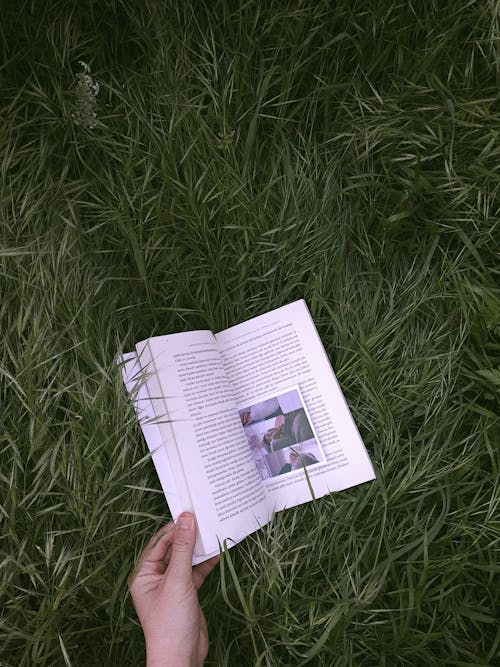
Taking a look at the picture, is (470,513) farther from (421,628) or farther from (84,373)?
(84,373)

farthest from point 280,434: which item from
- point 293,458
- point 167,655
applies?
point 167,655

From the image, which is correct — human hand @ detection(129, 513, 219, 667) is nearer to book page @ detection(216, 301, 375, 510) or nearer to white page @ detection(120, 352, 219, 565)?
white page @ detection(120, 352, 219, 565)

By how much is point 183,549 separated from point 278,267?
0.55 m

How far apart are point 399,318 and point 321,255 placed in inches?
7.7

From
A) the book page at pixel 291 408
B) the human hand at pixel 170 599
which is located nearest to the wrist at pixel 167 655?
the human hand at pixel 170 599

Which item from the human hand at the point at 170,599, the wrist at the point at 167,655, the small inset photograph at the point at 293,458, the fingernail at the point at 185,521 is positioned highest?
the small inset photograph at the point at 293,458

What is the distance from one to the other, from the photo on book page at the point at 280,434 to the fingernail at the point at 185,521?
179 mm

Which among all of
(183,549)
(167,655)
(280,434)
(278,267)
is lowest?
(167,655)

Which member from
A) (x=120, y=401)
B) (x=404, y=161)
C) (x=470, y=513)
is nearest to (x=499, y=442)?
(x=470, y=513)

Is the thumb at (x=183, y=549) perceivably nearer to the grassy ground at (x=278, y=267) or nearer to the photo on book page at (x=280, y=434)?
the grassy ground at (x=278, y=267)

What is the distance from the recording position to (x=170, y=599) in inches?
33.6

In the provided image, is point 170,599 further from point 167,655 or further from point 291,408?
point 291,408

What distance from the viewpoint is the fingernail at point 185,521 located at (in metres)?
0.90

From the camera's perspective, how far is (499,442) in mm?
1017
